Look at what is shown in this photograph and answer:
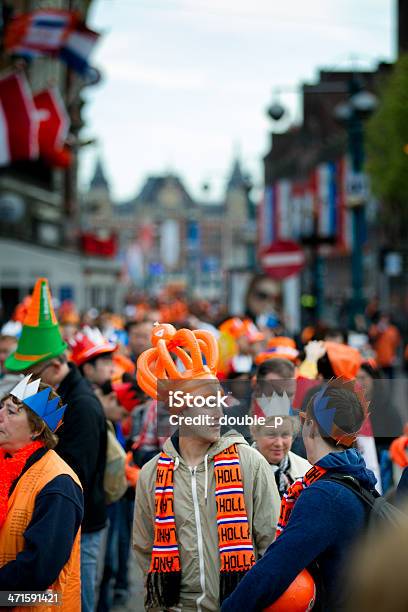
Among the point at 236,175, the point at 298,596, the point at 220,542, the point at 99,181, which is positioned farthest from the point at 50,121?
the point at 236,175

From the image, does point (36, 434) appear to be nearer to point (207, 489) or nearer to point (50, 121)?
point (207, 489)

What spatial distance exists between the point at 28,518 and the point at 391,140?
19.0 metres

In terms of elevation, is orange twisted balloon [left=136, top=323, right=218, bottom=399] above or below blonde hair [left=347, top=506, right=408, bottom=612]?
above

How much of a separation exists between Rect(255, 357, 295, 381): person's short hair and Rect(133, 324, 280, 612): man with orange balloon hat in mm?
1658

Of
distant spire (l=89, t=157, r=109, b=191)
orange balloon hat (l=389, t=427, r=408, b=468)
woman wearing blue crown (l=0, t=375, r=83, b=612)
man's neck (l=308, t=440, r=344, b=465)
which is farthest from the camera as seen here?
distant spire (l=89, t=157, r=109, b=191)

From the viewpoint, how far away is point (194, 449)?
13.5ft

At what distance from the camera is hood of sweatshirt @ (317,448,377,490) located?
3.39 m

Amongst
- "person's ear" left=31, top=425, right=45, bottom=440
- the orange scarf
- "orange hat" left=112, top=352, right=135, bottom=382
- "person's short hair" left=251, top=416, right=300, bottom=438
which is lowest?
the orange scarf

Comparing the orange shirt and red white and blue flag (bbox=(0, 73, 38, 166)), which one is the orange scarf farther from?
red white and blue flag (bbox=(0, 73, 38, 166))

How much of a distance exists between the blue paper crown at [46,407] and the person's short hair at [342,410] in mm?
1056

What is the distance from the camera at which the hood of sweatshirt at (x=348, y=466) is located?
3395 mm
